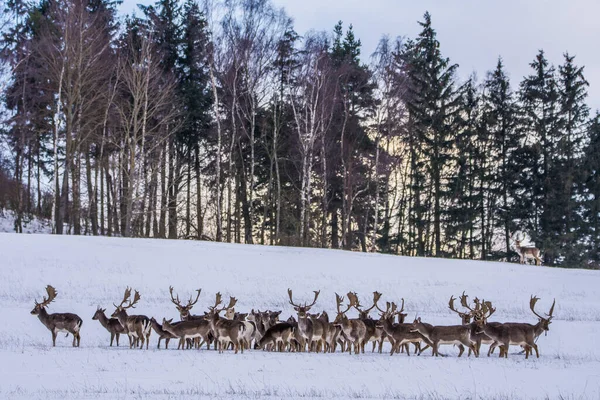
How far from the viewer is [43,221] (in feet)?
133

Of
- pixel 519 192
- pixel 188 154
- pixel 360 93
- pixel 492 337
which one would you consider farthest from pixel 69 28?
pixel 519 192

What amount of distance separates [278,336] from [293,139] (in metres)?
27.5

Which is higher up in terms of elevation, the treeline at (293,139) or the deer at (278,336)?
the treeline at (293,139)

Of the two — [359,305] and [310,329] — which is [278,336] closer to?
[310,329]

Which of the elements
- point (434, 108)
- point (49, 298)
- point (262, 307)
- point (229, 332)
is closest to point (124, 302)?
point (49, 298)

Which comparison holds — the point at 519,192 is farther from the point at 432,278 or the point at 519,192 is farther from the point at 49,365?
the point at 49,365

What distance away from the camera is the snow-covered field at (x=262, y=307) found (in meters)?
9.46

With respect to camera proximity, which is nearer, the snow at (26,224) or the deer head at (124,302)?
the deer head at (124,302)

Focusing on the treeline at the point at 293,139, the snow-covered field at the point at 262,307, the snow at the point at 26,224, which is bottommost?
the snow-covered field at the point at 262,307

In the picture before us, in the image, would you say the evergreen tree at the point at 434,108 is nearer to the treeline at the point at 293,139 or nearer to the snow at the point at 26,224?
the treeline at the point at 293,139

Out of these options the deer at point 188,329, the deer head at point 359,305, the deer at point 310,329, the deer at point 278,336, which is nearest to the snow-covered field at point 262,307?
the deer at point 188,329

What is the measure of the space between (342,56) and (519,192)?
50.7 ft

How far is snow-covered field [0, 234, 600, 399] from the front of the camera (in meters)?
9.46

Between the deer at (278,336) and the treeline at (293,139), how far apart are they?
875 inches
